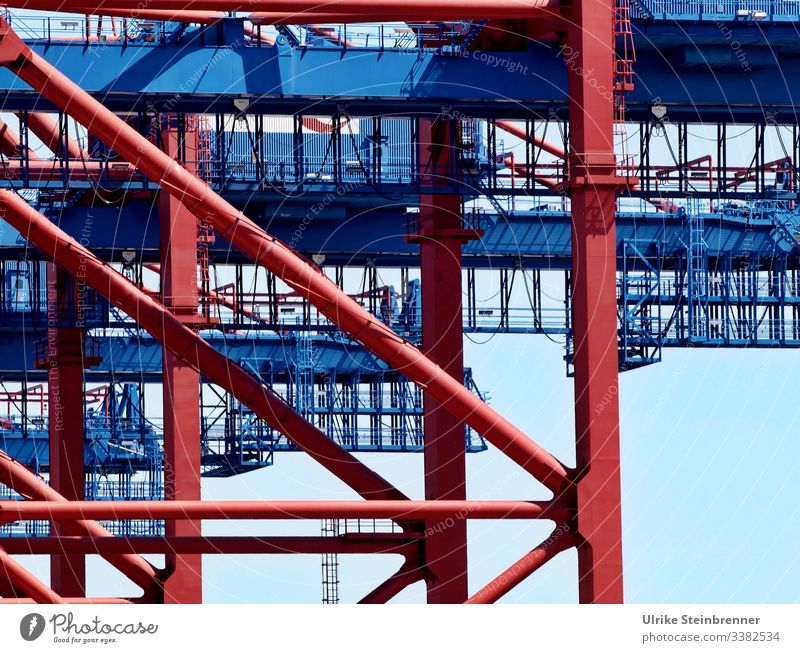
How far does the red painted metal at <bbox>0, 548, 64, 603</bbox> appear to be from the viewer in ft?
117

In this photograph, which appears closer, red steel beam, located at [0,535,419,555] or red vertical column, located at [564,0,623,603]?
red vertical column, located at [564,0,623,603]

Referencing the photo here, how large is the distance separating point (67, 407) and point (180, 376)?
6866 millimetres

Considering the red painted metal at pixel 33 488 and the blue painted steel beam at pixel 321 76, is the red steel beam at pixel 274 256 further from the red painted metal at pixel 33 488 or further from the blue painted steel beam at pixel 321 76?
the red painted metal at pixel 33 488

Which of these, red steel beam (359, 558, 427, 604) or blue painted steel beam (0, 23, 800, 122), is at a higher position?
blue painted steel beam (0, 23, 800, 122)

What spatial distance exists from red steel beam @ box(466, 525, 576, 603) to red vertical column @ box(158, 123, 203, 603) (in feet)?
27.5

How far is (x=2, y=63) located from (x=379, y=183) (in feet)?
30.0

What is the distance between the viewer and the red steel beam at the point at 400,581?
130 feet

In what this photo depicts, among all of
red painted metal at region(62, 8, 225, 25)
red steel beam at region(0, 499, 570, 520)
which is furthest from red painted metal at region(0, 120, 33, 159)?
red steel beam at region(0, 499, 570, 520)

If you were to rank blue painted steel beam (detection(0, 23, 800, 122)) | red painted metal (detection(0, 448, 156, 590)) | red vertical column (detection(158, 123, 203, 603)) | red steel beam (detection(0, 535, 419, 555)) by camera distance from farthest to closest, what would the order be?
red vertical column (detection(158, 123, 203, 603)), blue painted steel beam (detection(0, 23, 800, 122)), red painted metal (detection(0, 448, 156, 590)), red steel beam (detection(0, 535, 419, 555))

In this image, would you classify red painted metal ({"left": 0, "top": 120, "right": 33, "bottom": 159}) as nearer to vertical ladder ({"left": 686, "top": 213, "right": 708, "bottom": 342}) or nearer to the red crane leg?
the red crane leg

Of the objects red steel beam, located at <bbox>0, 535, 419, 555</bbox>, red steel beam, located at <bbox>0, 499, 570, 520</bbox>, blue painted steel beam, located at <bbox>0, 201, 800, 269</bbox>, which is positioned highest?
blue painted steel beam, located at <bbox>0, 201, 800, 269</bbox>

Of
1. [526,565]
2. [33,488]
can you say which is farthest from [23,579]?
[526,565]

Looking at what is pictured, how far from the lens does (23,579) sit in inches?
1414

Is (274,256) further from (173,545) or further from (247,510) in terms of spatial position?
(173,545)
